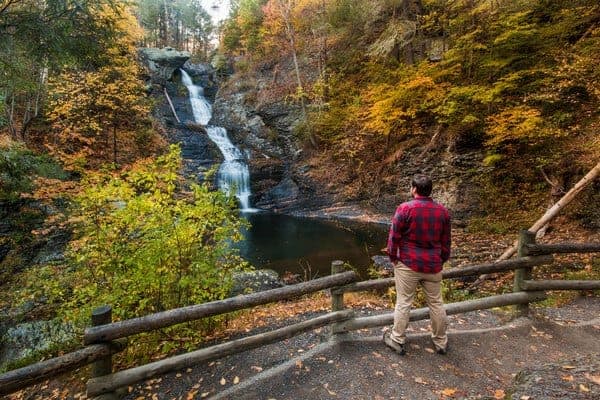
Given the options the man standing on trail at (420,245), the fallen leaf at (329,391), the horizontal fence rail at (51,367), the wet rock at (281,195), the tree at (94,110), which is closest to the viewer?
the horizontal fence rail at (51,367)

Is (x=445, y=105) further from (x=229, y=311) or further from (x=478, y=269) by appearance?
(x=229, y=311)

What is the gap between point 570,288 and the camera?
5.13m

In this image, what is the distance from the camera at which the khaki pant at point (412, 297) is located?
12.2ft

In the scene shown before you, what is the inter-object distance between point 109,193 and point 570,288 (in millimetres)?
7057

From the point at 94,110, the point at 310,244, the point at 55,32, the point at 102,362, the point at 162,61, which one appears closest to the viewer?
the point at 102,362

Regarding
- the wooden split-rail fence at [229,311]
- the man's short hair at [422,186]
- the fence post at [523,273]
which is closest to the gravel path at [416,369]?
the fence post at [523,273]

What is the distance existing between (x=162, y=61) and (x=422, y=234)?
118 ft

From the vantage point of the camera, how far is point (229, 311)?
3.75 m

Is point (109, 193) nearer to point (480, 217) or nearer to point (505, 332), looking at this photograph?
point (505, 332)

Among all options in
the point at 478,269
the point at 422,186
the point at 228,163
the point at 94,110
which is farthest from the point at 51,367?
the point at 228,163

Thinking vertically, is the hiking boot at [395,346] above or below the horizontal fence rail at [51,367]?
below

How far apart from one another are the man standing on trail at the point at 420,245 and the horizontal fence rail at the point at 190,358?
3.00 ft

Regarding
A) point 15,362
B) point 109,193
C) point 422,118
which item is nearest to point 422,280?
point 109,193

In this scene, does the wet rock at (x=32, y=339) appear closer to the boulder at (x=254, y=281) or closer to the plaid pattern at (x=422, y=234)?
the boulder at (x=254, y=281)
